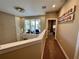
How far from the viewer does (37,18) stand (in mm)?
9930

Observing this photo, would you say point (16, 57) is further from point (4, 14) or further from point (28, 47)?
point (4, 14)

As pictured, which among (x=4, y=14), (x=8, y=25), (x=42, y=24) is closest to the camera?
(x=4, y=14)

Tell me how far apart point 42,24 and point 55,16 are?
3275 millimetres

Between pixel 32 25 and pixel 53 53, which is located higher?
pixel 32 25

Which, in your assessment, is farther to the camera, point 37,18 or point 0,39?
point 37,18

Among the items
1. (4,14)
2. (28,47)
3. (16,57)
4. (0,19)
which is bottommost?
(16,57)

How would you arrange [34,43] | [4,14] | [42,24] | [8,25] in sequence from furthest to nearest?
1. [42,24]
2. [8,25]
3. [4,14]
4. [34,43]

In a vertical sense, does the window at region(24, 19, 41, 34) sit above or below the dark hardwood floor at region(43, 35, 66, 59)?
above

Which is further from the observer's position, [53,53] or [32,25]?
[32,25]

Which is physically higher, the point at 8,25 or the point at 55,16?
the point at 55,16

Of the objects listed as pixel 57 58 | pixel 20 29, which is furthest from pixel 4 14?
pixel 57 58

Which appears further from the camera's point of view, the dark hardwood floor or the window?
the window

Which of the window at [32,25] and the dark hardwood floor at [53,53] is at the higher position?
the window at [32,25]

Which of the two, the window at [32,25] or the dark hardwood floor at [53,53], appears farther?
the window at [32,25]
